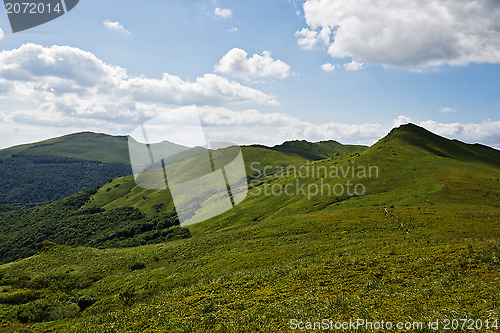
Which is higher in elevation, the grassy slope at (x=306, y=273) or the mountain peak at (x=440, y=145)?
the mountain peak at (x=440, y=145)

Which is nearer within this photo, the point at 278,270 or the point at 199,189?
the point at 278,270

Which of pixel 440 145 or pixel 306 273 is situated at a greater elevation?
pixel 440 145

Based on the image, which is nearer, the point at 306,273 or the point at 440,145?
the point at 306,273

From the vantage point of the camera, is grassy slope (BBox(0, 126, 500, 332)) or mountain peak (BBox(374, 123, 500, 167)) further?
mountain peak (BBox(374, 123, 500, 167))

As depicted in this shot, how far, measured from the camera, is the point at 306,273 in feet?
94.5

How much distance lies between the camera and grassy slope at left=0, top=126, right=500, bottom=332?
62.6 feet

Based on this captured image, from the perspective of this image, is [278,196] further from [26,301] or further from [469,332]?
[469,332]

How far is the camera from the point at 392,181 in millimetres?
98188

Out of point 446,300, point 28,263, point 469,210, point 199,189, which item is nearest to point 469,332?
point 446,300

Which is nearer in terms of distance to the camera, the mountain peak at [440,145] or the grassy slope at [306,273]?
the grassy slope at [306,273]

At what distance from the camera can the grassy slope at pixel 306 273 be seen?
62.6 feet

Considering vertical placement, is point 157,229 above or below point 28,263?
below

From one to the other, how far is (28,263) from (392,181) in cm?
11593

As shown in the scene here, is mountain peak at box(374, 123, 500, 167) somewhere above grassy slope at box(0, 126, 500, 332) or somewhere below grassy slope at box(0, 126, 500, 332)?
above
